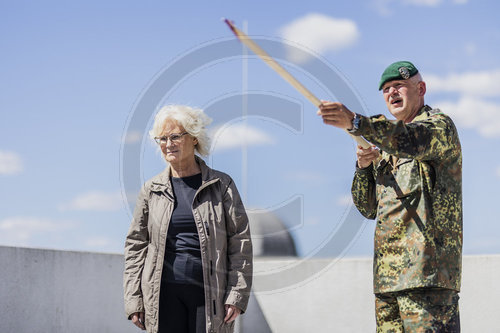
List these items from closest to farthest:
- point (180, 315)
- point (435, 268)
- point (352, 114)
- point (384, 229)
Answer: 1. point (352, 114)
2. point (435, 268)
3. point (384, 229)
4. point (180, 315)

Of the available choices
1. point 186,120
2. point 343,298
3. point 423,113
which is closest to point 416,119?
point 423,113

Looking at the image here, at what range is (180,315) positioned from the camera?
3.04 metres

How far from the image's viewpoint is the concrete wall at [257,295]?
5598 millimetres

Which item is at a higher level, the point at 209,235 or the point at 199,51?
the point at 199,51

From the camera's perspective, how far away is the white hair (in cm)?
322

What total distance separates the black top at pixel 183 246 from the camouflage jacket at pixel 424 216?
877mm

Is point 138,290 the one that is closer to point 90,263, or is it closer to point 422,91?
point 422,91

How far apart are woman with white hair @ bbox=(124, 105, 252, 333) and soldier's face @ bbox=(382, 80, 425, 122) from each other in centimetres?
95

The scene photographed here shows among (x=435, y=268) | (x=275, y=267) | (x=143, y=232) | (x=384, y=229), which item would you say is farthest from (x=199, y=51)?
(x=275, y=267)

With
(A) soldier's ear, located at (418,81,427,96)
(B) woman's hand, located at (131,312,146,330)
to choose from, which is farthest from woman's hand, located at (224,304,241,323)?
(A) soldier's ear, located at (418,81,427,96)

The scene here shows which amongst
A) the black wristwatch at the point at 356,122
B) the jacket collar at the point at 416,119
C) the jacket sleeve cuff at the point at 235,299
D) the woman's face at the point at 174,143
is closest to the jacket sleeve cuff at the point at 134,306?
the jacket sleeve cuff at the point at 235,299

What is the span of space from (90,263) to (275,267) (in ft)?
6.48

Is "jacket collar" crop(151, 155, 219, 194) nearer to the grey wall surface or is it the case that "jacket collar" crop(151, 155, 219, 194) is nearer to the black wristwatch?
the black wristwatch

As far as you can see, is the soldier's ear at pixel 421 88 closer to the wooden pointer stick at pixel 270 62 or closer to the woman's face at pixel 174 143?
the wooden pointer stick at pixel 270 62
